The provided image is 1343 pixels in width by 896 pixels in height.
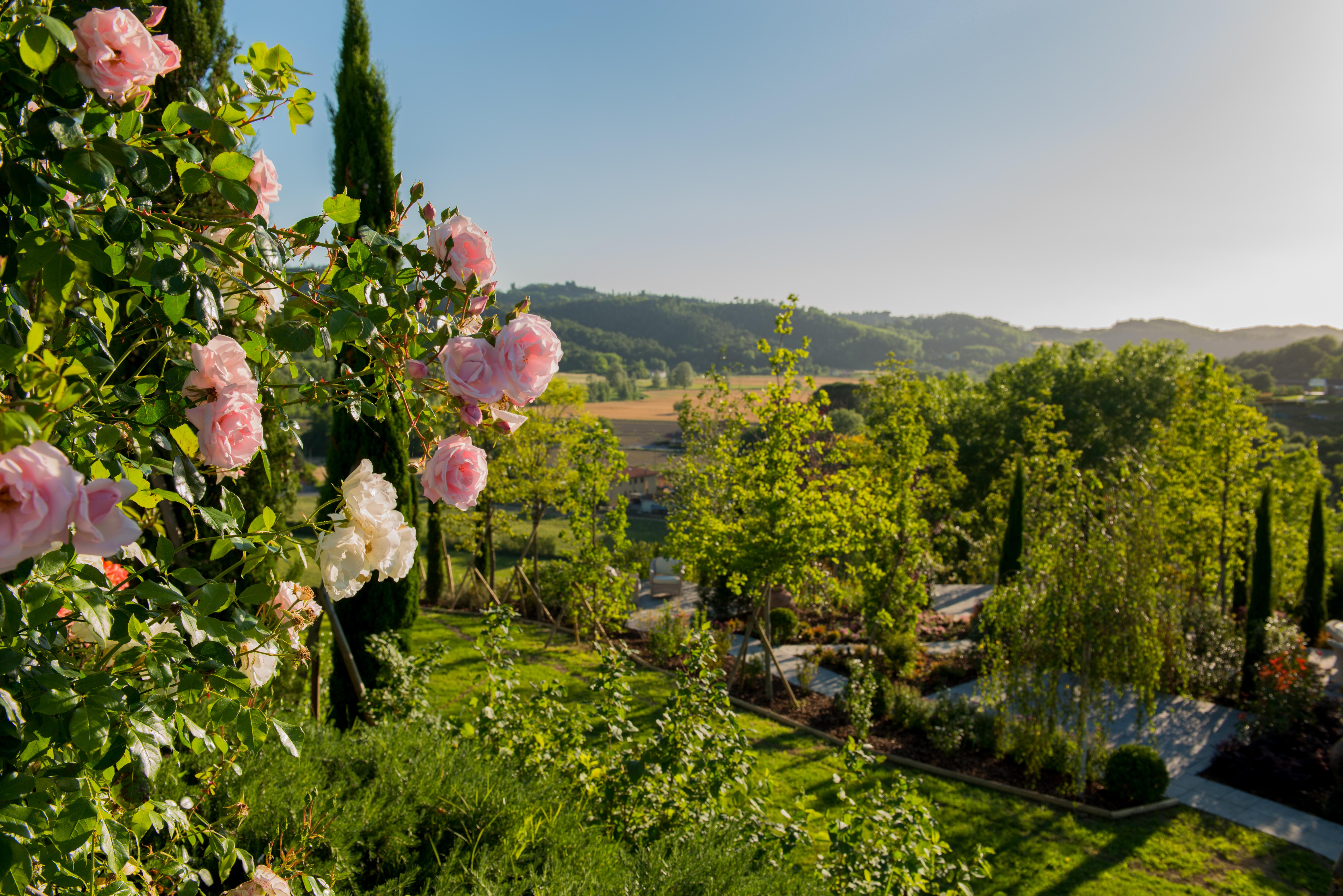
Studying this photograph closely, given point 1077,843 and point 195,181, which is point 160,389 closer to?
point 195,181

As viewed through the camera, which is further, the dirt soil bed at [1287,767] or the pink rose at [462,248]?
the dirt soil bed at [1287,767]

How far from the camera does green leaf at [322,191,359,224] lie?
1.15m

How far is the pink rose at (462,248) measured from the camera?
1288mm

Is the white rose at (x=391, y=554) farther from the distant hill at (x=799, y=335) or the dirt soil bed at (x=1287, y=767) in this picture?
the distant hill at (x=799, y=335)

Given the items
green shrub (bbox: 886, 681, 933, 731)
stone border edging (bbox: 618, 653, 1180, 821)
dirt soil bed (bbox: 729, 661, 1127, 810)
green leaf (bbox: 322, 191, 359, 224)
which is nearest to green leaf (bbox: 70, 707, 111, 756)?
green leaf (bbox: 322, 191, 359, 224)

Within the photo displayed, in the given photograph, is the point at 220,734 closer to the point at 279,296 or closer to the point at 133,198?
the point at 279,296

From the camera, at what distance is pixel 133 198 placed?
108cm

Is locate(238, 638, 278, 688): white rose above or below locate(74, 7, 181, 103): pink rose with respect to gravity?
below

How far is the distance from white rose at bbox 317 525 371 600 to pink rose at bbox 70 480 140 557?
415 mm

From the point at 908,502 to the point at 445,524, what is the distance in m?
8.27

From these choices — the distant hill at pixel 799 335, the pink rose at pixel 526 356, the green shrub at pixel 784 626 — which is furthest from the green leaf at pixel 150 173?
the distant hill at pixel 799 335

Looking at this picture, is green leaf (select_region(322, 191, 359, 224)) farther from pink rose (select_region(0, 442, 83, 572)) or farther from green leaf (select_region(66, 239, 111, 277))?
pink rose (select_region(0, 442, 83, 572))

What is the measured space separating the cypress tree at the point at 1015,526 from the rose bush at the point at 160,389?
42.5ft

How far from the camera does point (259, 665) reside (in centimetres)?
139
